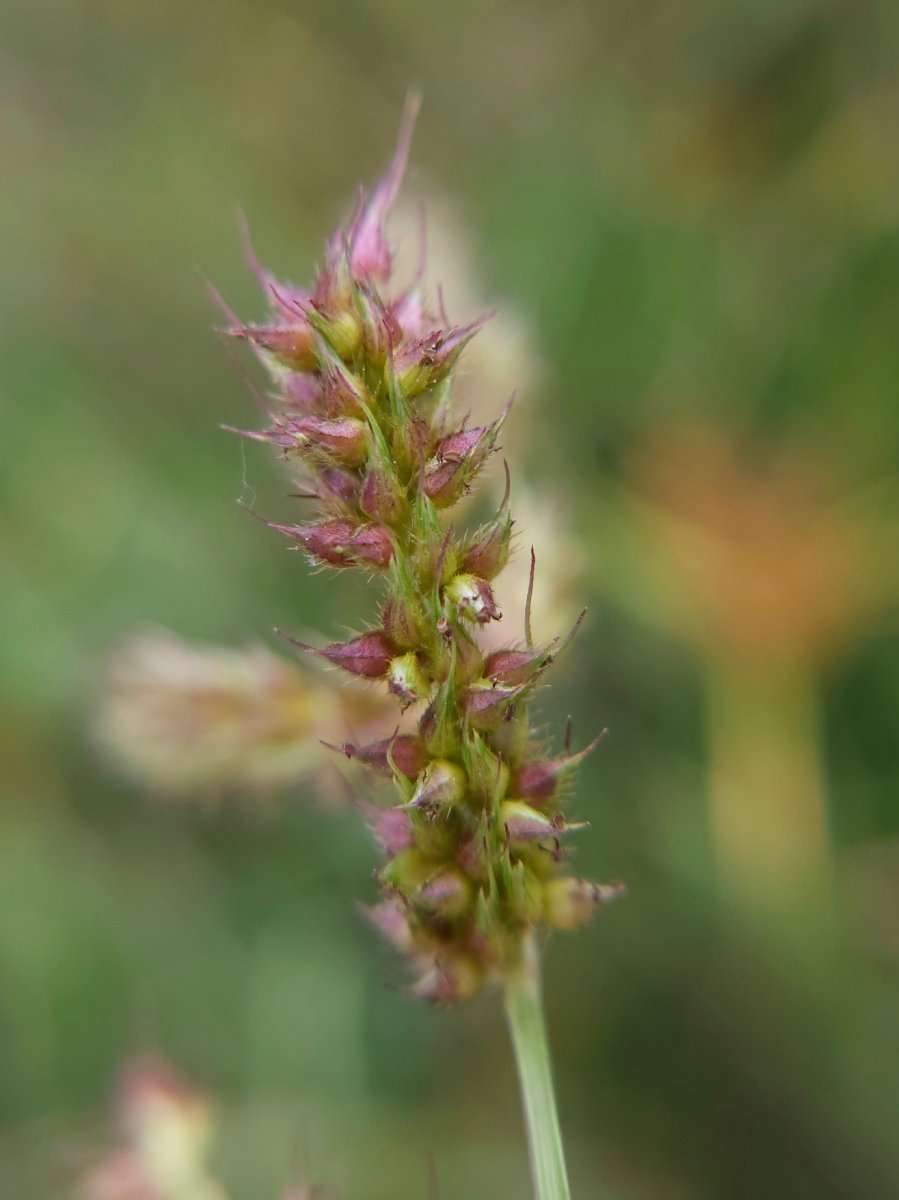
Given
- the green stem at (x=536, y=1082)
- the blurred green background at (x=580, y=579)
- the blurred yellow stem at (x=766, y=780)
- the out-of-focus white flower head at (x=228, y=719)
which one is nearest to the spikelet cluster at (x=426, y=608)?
the green stem at (x=536, y=1082)

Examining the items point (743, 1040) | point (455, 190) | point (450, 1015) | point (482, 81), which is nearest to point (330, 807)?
point (450, 1015)

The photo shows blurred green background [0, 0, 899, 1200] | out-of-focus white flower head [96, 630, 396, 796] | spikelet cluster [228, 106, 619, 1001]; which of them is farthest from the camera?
blurred green background [0, 0, 899, 1200]

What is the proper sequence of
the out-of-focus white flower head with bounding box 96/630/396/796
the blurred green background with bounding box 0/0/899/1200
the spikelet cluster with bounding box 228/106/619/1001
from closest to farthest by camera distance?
the spikelet cluster with bounding box 228/106/619/1001 < the out-of-focus white flower head with bounding box 96/630/396/796 < the blurred green background with bounding box 0/0/899/1200

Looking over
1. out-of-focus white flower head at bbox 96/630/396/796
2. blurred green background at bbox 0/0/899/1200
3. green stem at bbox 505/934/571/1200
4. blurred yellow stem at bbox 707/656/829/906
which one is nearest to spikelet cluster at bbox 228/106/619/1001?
green stem at bbox 505/934/571/1200

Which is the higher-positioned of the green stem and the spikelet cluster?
the spikelet cluster

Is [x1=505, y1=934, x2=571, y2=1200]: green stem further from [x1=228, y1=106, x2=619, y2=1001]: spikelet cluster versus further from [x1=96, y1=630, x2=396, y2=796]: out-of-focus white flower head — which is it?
[x1=96, y1=630, x2=396, y2=796]: out-of-focus white flower head

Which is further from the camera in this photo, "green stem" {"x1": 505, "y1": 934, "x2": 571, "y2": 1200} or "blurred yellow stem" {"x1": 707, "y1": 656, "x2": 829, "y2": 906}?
"blurred yellow stem" {"x1": 707, "y1": 656, "x2": 829, "y2": 906}
